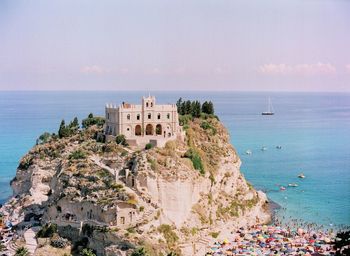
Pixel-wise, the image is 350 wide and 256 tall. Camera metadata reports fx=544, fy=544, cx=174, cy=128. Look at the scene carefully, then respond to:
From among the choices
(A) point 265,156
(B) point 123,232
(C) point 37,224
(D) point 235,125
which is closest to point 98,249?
(B) point 123,232

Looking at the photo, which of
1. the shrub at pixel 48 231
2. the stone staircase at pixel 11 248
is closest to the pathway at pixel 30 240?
the shrub at pixel 48 231

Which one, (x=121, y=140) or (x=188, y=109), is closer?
(x=121, y=140)

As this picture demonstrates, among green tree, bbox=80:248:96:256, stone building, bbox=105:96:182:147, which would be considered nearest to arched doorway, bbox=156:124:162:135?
stone building, bbox=105:96:182:147

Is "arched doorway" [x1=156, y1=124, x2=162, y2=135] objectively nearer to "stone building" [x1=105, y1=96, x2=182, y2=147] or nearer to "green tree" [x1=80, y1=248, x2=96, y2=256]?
"stone building" [x1=105, y1=96, x2=182, y2=147]

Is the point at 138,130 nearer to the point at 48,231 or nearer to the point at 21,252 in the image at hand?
the point at 48,231

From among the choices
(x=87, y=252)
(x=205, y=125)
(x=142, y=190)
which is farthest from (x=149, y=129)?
(x=87, y=252)

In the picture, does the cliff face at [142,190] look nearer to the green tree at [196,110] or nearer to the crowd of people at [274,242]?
the crowd of people at [274,242]
